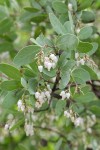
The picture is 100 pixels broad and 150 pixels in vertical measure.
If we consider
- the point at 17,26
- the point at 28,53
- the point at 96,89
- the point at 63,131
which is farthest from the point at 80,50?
the point at 63,131

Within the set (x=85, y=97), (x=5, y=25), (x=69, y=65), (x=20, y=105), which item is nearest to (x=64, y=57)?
(x=69, y=65)

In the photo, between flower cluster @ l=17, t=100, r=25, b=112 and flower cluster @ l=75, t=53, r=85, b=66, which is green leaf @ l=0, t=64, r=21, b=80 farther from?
flower cluster @ l=75, t=53, r=85, b=66

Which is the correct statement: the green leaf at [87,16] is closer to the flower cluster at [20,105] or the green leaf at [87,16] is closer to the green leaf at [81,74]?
the green leaf at [81,74]

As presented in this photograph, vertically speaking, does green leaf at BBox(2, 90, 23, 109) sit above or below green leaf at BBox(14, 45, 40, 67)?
below

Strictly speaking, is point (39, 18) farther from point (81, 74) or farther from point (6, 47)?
point (81, 74)

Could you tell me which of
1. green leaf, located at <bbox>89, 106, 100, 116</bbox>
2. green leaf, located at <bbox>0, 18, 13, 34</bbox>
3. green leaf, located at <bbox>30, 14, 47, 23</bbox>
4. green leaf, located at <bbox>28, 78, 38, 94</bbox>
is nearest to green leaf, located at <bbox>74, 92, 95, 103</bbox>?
green leaf, located at <bbox>89, 106, 100, 116</bbox>

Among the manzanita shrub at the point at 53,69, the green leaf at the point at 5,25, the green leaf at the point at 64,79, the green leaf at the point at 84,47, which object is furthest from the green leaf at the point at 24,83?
the green leaf at the point at 5,25
